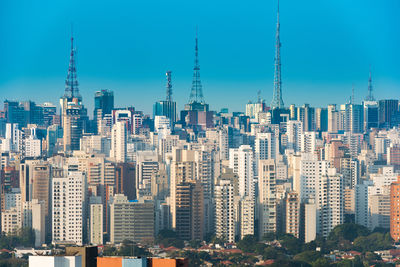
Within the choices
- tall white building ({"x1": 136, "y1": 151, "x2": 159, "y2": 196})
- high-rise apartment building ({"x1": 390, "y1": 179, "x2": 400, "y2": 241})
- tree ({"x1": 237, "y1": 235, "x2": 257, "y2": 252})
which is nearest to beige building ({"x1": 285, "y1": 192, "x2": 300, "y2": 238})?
tree ({"x1": 237, "y1": 235, "x2": 257, "y2": 252})

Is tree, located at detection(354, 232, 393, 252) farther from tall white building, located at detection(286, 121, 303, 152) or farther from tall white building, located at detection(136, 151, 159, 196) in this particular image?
tall white building, located at detection(286, 121, 303, 152)

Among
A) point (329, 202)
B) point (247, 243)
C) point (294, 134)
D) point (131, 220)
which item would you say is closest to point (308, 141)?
point (294, 134)

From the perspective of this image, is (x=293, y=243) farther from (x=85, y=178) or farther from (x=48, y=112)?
(x=48, y=112)

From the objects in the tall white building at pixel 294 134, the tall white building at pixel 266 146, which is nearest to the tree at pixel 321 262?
the tall white building at pixel 266 146

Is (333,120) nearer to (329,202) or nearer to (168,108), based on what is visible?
(168,108)

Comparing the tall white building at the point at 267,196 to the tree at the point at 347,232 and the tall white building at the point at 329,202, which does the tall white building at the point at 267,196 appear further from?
the tree at the point at 347,232
